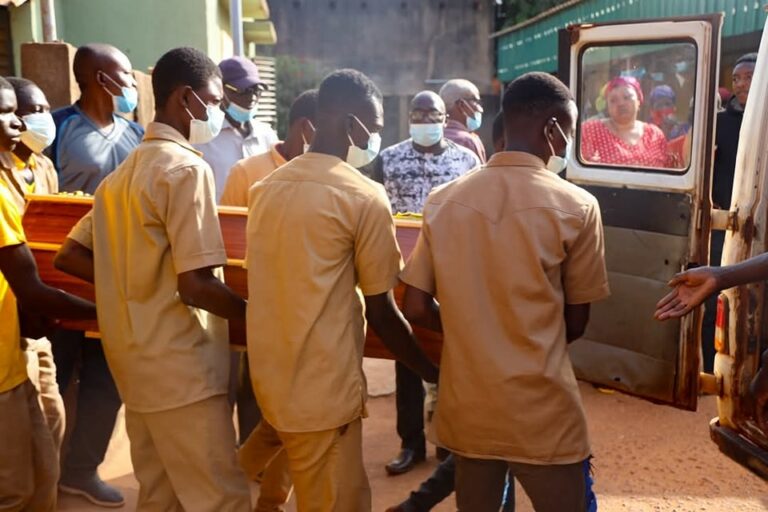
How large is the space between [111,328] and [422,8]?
17.4 metres

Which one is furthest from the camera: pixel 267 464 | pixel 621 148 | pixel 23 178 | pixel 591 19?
pixel 591 19

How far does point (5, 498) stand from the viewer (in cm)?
261

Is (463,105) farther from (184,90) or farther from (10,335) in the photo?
(10,335)

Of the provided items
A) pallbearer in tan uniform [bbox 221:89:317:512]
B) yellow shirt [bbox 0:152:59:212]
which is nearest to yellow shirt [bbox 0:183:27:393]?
yellow shirt [bbox 0:152:59:212]

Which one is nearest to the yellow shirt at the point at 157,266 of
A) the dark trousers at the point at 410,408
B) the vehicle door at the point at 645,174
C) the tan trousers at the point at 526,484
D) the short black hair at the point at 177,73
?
the short black hair at the point at 177,73

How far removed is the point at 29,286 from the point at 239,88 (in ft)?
6.63

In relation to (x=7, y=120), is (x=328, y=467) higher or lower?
lower

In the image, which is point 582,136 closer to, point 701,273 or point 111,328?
point 701,273

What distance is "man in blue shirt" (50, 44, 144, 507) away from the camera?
12.0 feet

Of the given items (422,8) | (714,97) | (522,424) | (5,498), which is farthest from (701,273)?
(422,8)

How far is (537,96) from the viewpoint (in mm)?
2203

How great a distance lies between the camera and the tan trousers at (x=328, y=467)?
2391 millimetres

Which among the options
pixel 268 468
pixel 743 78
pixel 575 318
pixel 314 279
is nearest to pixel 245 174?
pixel 268 468

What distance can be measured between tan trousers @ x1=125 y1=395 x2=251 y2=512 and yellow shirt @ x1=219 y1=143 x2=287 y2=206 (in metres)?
1.39
